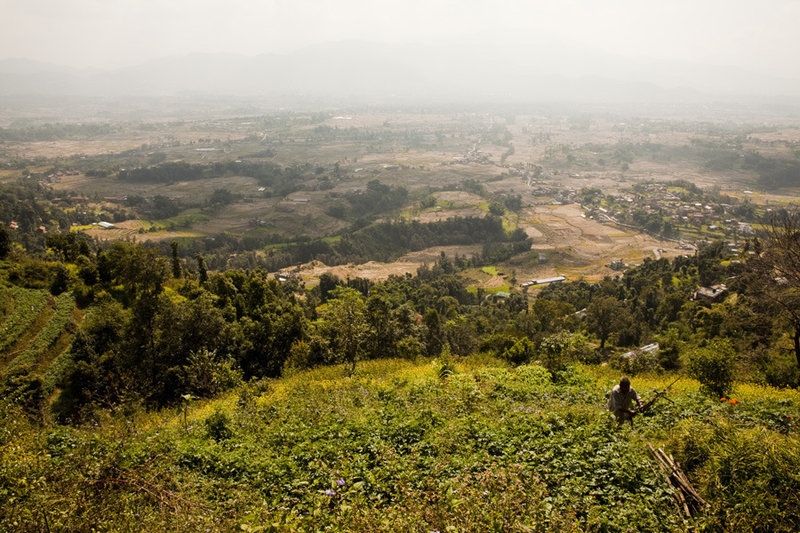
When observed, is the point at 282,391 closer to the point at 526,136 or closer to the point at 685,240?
the point at 685,240

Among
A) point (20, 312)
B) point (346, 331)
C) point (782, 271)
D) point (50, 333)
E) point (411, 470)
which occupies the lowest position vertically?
point (346, 331)

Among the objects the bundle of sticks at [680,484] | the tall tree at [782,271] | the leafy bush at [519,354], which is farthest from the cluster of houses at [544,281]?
the bundle of sticks at [680,484]

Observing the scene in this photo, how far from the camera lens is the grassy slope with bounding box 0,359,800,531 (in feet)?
15.5

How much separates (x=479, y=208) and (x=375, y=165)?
1668 inches

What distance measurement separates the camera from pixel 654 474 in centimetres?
567

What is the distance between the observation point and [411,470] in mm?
5957

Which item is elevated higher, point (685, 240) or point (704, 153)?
point (704, 153)

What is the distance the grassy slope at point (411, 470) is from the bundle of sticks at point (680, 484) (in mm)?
158

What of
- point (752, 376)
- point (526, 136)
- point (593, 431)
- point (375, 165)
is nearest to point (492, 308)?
point (752, 376)

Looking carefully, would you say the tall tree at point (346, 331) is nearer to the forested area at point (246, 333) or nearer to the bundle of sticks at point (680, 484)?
the forested area at point (246, 333)

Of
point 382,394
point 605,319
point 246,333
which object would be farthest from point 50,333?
point 605,319

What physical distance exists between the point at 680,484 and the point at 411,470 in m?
3.86

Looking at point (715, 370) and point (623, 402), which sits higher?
point (623, 402)

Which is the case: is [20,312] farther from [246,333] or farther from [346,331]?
[346,331]
